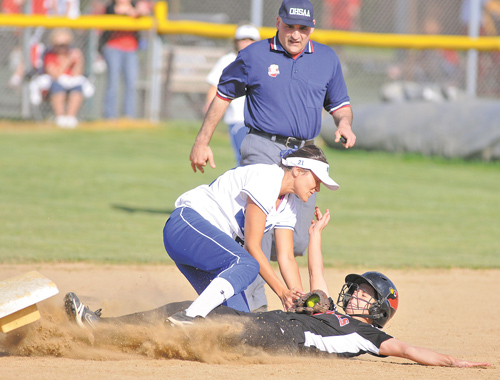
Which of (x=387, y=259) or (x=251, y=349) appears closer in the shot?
(x=251, y=349)

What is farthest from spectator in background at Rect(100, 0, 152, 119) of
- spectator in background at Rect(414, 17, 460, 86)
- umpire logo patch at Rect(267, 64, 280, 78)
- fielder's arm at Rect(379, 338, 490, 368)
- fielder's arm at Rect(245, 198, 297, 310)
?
fielder's arm at Rect(379, 338, 490, 368)

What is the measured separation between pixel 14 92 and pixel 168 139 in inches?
140

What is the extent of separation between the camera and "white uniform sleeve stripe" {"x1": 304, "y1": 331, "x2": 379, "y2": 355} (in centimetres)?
446

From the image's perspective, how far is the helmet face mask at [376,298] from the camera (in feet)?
15.9

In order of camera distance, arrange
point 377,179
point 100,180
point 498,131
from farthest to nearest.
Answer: point 498,131 → point 377,179 → point 100,180

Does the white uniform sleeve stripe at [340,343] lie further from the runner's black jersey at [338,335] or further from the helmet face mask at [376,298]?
the helmet face mask at [376,298]

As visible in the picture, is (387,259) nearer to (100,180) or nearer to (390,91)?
(100,180)

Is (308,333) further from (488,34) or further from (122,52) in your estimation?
(488,34)

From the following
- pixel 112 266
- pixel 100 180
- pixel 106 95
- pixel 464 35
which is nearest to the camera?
pixel 112 266

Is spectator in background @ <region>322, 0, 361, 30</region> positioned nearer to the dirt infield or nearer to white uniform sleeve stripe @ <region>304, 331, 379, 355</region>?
the dirt infield

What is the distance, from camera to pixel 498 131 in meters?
14.3

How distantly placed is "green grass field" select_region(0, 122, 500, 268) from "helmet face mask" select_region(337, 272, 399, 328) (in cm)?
284

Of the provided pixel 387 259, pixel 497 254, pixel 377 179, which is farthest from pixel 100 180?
pixel 497 254

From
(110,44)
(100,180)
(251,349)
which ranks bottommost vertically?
(100,180)
